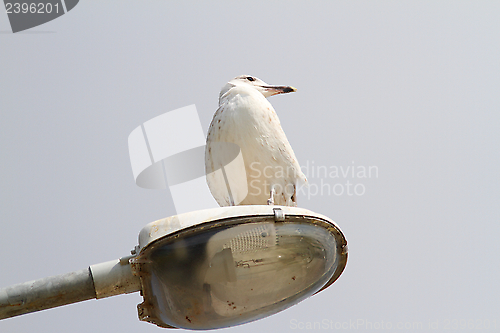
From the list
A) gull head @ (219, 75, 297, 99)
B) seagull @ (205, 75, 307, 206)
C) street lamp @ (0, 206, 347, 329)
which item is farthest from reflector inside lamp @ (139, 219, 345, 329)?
gull head @ (219, 75, 297, 99)

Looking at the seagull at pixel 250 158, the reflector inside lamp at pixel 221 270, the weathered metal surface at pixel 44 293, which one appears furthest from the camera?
the seagull at pixel 250 158

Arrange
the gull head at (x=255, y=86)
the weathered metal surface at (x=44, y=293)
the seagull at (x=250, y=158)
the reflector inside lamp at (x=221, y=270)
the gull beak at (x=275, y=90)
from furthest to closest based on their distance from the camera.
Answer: the gull beak at (x=275, y=90) → the gull head at (x=255, y=86) → the seagull at (x=250, y=158) → the reflector inside lamp at (x=221, y=270) → the weathered metal surface at (x=44, y=293)

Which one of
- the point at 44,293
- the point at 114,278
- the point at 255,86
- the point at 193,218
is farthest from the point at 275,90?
the point at 44,293

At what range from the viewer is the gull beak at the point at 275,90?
5559mm

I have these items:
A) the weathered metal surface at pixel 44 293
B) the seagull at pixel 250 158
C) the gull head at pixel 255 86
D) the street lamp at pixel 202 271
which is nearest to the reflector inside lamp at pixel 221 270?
the street lamp at pixel 202 271

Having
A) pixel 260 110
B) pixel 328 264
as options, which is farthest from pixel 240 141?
pixel 328 264

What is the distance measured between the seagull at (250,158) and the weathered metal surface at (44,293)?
2153mm

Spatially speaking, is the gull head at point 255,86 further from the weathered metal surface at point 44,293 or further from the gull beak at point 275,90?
the weathered metal surface at point 44,293

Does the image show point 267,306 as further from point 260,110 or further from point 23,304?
point 260,110

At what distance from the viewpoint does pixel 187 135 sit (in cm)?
405

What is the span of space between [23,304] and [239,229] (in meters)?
1.15

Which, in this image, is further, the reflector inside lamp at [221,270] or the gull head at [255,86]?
the gull head at [255,86]

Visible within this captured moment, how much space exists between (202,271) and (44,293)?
797 millimetres

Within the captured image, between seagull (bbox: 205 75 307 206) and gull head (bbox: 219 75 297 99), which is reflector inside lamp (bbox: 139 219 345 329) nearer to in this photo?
seagull (bbox: 205 75 307 206)
